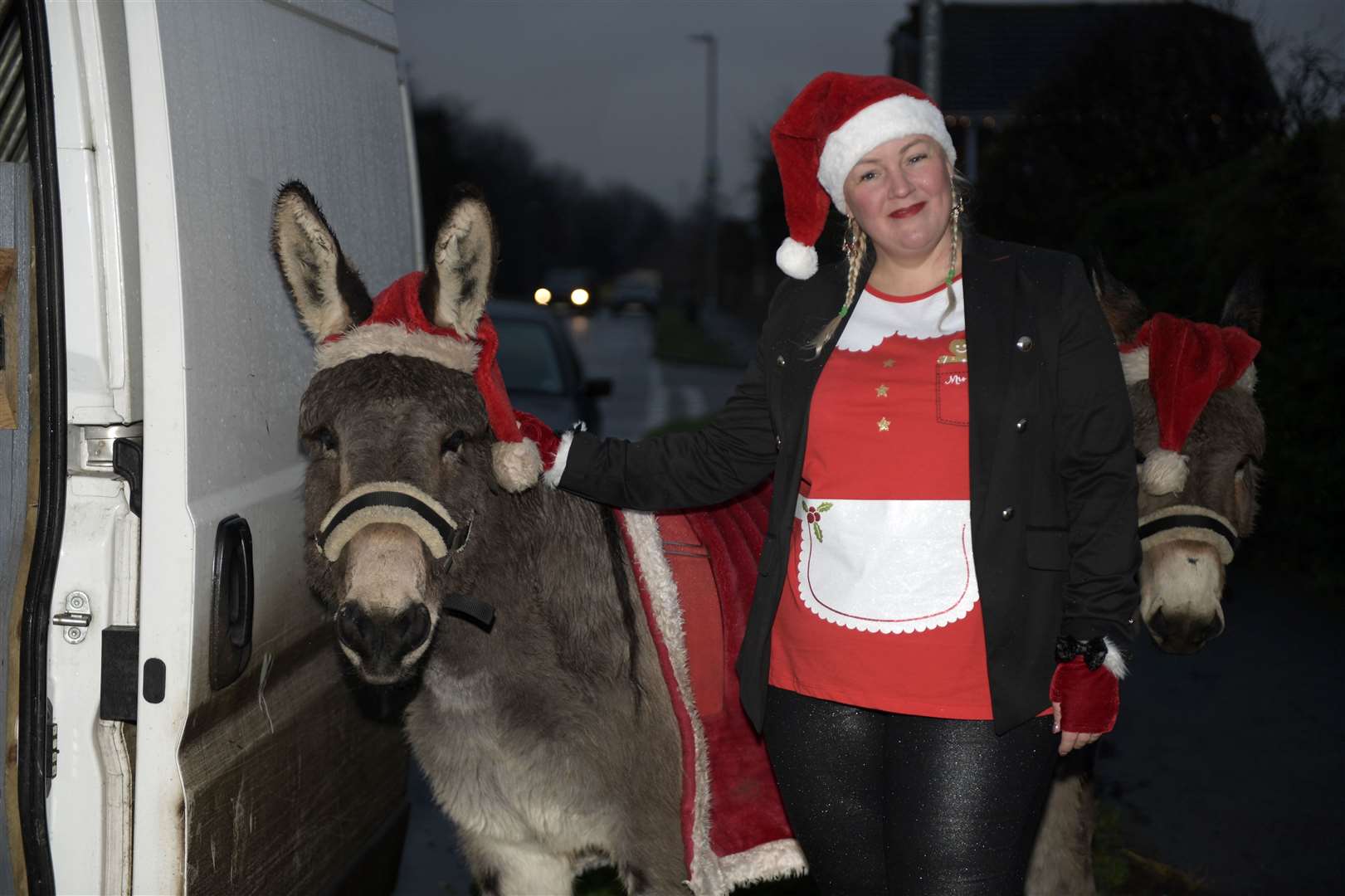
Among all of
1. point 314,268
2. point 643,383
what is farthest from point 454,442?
point 643,383

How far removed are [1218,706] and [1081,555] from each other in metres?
4.35

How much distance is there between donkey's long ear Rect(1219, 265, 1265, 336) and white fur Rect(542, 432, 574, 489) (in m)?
1.88

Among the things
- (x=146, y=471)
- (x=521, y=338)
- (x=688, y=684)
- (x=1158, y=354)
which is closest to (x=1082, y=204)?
(x=521, y=338)

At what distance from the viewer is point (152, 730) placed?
2422mm

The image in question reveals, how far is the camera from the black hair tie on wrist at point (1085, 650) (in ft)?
7.56

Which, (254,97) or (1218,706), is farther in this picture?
(1218,706)

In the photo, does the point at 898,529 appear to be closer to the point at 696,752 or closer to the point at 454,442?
the point at 696,752

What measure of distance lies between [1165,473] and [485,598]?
1.61m

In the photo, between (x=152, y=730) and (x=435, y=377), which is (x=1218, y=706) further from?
(x=152, y=730)

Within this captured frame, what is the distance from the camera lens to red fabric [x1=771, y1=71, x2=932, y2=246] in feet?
8.43

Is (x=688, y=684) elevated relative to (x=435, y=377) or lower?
lower

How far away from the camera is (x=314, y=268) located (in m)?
2.79

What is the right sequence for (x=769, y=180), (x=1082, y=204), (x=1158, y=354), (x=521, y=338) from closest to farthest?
(x=1158, y=354)
(x=521, y=338)
(x=1082, y=204)
(x=769, y=180)

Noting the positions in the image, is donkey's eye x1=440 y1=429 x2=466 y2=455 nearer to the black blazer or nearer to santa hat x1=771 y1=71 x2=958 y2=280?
santa hat x1=771 y1=71 x2=958 y2=280
